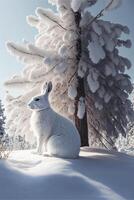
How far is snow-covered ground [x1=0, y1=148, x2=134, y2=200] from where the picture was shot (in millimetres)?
7391

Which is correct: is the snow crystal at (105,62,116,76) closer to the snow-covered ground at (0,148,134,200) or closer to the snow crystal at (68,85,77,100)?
the snow crystal at (68,85,77,100)

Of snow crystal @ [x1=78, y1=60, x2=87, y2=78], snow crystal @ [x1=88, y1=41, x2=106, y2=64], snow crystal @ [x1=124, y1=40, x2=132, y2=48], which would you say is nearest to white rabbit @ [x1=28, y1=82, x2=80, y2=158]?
snow crystal @ [x1=78, y1=60, x2=87, y2=78]

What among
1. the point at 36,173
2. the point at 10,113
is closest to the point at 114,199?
the point at 36,173

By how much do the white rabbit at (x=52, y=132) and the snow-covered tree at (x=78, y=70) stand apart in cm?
234

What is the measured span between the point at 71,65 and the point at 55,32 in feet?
4.43

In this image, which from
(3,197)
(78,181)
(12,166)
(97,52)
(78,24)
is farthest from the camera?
(78,24)

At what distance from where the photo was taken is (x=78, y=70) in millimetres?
13289

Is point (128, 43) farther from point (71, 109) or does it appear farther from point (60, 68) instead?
point (71, 109)

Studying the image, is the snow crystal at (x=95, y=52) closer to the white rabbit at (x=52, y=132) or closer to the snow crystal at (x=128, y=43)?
the snow crystal at (x=128, y=43)

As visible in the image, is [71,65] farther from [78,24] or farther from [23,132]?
[23,132]

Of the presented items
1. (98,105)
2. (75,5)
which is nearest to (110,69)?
(98,105)

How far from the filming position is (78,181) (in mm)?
8148

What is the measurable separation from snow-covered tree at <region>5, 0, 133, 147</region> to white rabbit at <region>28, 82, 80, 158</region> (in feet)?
7.67

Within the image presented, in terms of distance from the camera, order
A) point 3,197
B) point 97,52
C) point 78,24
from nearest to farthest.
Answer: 1. point 3,197
2. point 97,52
3. point 78,24
